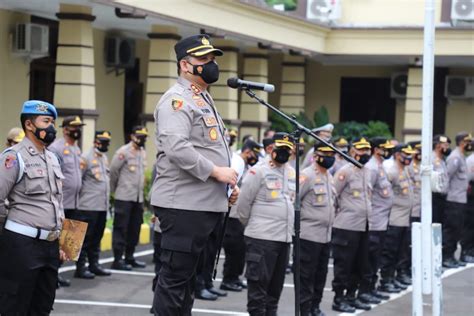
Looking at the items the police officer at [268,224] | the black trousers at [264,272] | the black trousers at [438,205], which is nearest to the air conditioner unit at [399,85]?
the black trousers at [438,205]

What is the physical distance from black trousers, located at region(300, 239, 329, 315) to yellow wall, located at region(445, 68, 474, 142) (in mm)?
15030

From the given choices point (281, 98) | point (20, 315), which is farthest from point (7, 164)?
point (281, 98)

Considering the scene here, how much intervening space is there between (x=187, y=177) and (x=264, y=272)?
290 centimetres

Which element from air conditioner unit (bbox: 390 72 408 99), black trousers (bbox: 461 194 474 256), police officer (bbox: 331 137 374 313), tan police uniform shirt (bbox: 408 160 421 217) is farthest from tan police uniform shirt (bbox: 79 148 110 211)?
air conditioner unit (bbox: 390 72 408 99)

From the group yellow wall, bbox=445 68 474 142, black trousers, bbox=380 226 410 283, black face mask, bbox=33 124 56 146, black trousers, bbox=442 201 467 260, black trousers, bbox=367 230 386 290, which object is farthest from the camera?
yellow wall, bbox=445 68 474 142

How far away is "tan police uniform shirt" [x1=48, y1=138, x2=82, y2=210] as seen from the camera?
11.2 metres

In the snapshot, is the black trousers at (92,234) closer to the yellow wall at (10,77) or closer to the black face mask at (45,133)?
the yellow wall at (10,77)

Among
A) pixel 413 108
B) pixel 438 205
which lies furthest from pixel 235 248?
pixel 413 108

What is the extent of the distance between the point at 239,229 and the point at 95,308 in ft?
7.92

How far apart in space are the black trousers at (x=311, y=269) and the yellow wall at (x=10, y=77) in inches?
277

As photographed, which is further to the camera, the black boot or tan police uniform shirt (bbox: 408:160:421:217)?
tan police uniform shirt (bbox: 408:160:421:217)

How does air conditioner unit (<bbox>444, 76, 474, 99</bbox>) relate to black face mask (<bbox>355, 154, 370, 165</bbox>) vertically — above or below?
above

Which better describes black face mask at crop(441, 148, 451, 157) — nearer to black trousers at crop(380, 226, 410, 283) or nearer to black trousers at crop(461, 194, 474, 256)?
black trousers at crop(461, 194, 474, 256)

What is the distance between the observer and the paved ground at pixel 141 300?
1011 cm
